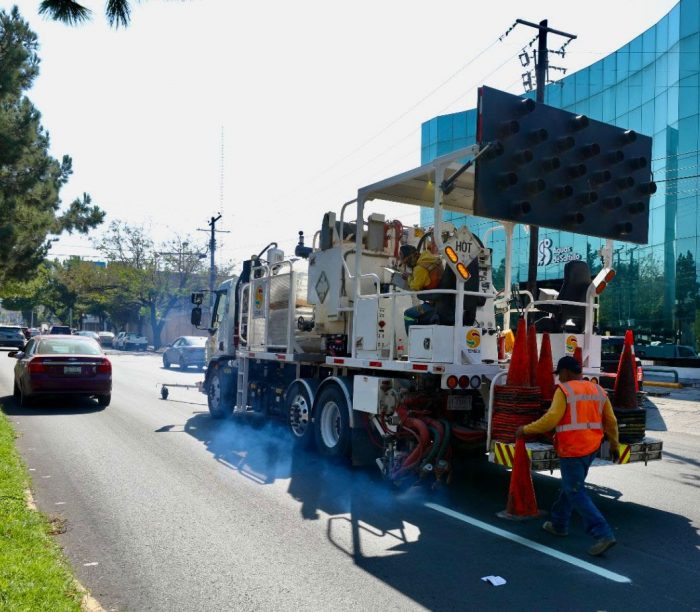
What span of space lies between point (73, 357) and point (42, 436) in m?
3.45

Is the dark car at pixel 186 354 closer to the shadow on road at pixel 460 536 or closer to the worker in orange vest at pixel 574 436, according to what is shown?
the shadow on road at pixel 460 536

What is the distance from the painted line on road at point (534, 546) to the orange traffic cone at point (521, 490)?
32 cm

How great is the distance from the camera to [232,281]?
12.7 m

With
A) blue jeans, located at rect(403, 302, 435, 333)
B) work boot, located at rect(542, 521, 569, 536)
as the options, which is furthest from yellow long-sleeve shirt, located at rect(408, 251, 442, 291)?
work boot, located at rect(542, 521, 569, 536)

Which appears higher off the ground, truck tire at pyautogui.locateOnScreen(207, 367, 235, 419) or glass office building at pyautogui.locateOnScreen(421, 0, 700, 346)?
glass office building at pyautogui.locateOnScreen(421, 0, 700, 346)

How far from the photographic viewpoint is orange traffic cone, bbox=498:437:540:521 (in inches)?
228

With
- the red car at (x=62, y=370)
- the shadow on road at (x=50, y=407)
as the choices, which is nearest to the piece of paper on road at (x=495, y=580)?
the shadow on road at (x=50, y=407)

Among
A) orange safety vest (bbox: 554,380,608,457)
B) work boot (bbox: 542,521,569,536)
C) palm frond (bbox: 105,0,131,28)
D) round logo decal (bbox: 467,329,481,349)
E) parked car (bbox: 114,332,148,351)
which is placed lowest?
parked car (bbox: 114,332,148,351)

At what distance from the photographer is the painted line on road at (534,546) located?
470cm

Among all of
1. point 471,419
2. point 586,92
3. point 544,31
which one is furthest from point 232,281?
point 586,92

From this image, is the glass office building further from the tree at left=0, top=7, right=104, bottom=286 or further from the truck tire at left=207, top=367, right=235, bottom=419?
the truck tire at left=207, top=367, right=235, bottom=419

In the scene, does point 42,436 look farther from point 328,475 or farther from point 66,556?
point 66,556

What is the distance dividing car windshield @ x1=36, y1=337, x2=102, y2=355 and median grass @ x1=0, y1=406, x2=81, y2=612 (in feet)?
24.5

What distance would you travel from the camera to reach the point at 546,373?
638 centimetres
